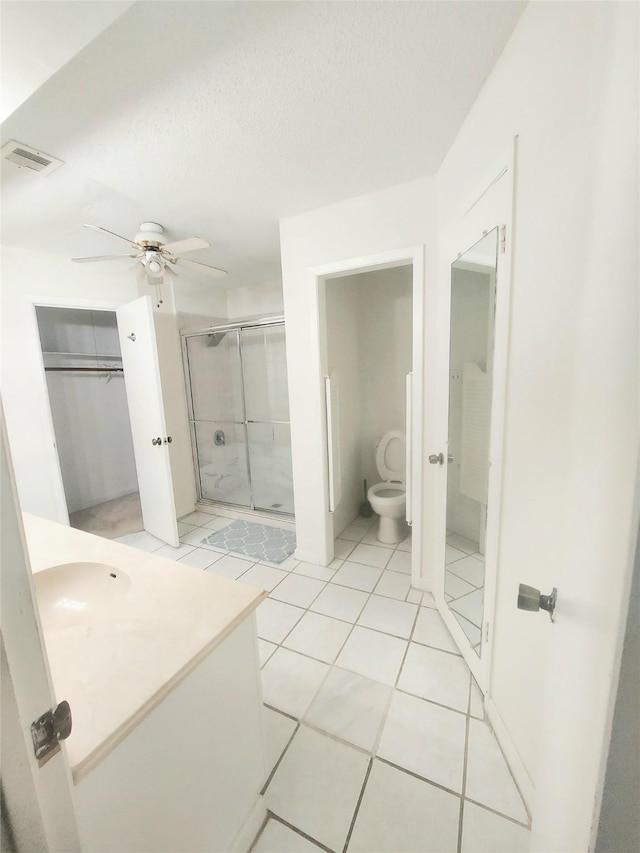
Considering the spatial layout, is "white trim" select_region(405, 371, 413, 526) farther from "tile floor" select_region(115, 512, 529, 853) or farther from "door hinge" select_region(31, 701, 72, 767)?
"door hinge" select_region(31, 701, 72, 767)

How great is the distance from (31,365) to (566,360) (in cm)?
336

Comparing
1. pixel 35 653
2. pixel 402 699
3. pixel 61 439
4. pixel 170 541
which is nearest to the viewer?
pixel 35 653

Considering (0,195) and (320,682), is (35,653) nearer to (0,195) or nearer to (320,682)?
(320,682)

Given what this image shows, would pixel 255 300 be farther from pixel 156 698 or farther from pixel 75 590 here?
pixel 156 698

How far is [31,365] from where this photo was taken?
247 centimetres

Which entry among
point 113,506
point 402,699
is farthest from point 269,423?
point 402,699

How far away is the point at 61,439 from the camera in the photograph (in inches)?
141

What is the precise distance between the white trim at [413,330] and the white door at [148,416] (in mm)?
1351

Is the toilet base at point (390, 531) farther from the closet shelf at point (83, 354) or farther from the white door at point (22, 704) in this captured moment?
the closet shelf at point (83, 354)

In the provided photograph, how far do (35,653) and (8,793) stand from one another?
22cm

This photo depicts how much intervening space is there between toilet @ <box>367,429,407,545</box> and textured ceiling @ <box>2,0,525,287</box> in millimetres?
1956

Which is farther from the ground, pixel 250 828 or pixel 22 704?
pixel 22 704

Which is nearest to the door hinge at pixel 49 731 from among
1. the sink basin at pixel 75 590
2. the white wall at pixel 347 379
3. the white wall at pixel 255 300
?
the sink basin at pixel 75 590

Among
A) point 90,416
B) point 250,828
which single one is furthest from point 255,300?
point 250,828
